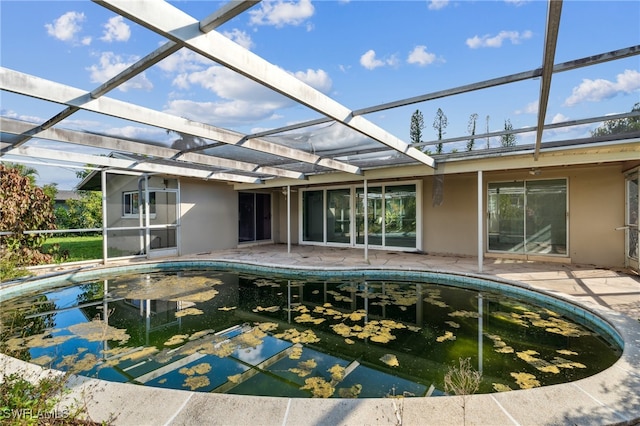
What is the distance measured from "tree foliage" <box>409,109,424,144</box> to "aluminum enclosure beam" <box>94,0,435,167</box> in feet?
6.05

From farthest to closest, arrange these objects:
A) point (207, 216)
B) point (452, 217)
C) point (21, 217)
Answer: point (207, 216) → point (452, 217) → point (21, 217)

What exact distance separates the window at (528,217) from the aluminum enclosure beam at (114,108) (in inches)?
254

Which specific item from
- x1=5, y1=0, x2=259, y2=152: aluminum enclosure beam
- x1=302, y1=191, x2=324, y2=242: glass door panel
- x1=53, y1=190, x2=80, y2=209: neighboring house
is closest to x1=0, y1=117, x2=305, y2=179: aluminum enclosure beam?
x1=5, y1=0, x2=259, y2=152: aluminum enclosure beam

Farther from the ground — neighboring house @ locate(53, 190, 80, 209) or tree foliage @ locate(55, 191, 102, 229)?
neighboring house @ locate(53, 190, 80, 209)

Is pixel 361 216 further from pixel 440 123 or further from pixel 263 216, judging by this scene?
pixel 440 123

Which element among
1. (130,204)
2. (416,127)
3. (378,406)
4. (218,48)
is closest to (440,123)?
(416,127)

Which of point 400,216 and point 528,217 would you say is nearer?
point 528,217

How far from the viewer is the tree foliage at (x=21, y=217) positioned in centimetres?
704

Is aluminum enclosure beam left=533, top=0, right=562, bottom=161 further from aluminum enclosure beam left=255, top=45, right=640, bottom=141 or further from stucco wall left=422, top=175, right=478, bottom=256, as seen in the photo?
stucco wall left=422, top=175, right=478, bottom=256

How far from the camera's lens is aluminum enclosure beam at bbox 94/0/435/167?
1.87 meters

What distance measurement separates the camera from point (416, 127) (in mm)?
5398

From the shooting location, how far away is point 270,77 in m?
2.64

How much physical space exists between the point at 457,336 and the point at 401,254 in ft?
18.1

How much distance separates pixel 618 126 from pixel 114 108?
7028 millimetres
